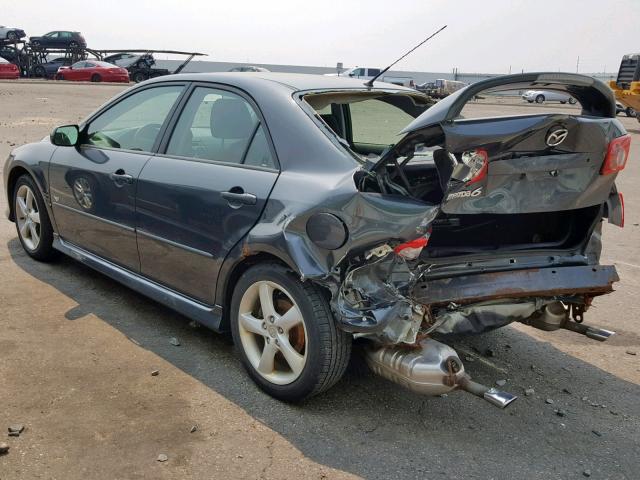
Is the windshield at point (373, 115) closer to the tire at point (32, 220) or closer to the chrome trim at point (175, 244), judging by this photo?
the chrome trim at point (175, 244)

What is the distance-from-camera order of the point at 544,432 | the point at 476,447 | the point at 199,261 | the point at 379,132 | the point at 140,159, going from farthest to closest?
the point at 379,132, the point at 140,159, the point at 199,261, the point at 544,432, the point at 476,447

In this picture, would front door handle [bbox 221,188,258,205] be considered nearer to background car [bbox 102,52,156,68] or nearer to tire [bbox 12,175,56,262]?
tire [bbox 12,175,56,262]

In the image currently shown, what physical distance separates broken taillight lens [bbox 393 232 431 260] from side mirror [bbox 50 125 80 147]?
2802mm

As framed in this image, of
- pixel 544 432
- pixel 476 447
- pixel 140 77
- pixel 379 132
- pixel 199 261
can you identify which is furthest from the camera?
pixel 140 77

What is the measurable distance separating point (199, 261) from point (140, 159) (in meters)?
0.90

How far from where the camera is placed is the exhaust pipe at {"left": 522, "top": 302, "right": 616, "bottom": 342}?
3398 millimetres

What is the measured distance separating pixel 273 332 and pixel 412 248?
894 millimetres

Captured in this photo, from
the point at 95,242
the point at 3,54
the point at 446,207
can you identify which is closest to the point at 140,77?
the point at 3,54

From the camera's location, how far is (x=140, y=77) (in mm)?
33875

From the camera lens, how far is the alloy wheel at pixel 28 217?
499 cm

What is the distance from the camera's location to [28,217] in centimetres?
506

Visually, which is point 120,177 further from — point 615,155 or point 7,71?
point 7,71

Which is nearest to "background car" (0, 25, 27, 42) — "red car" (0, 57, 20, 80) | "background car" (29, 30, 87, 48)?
"background car" (29, 30, 87, 48)

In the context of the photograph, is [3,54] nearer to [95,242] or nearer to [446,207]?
[95,242]
